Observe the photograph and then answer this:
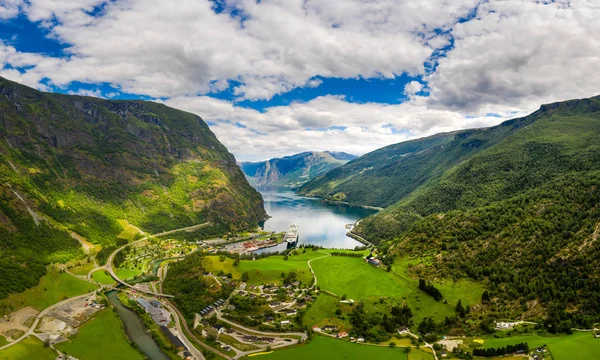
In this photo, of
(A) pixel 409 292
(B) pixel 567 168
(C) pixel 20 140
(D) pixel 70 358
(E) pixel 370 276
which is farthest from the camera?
(C) pixel 20 140

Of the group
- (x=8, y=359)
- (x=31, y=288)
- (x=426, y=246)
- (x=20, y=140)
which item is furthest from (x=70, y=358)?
(x=20, y=140)

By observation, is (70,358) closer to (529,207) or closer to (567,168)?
(529,207)

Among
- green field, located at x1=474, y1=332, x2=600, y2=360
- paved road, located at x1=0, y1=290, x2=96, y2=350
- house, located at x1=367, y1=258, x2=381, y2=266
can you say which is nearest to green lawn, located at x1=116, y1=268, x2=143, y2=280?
paved road, located at x1=0, y1=290, x2=96, y2=350

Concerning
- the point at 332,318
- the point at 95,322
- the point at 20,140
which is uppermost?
the point at 20,140

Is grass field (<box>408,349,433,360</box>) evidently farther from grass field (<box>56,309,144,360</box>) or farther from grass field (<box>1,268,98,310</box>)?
grass field (<box>1,268,98,310</box>)

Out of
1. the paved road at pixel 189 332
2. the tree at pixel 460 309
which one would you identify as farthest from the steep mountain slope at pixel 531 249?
the paved road at pixel 189 332

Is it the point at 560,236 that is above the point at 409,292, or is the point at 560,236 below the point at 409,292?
above

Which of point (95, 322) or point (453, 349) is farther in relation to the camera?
point (95, 322)

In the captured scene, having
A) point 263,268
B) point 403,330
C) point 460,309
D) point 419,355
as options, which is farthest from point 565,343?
point 263,268

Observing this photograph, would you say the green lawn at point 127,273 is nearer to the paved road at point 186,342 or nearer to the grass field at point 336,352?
the paved road at point 186,342
